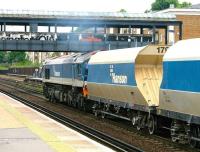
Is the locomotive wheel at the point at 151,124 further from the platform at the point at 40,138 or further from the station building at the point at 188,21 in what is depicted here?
the station building at the point at 188,21

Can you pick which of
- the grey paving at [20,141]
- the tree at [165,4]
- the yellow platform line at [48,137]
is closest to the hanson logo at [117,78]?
the yellow platform line at [48,137]

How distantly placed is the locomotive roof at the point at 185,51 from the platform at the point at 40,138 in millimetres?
3509

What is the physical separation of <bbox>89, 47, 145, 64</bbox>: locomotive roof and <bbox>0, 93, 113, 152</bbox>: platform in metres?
3.68

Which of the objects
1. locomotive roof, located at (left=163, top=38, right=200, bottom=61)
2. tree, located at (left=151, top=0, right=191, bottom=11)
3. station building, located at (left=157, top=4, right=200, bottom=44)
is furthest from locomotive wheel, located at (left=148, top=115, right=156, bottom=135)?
tree, located at (left=151, top=0, right=191, bottom=11)

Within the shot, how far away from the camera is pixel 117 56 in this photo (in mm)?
23766

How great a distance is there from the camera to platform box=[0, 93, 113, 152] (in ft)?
50.4

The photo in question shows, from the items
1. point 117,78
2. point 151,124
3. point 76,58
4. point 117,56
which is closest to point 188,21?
point 76,58

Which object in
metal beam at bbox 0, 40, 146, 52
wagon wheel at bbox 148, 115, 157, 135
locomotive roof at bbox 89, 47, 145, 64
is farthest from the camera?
metal beam at bbox 0, 40, 146, 52

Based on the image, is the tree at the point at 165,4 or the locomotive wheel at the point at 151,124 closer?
the locomotive wheel at the point at 151,124

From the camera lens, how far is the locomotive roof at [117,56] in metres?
21.3

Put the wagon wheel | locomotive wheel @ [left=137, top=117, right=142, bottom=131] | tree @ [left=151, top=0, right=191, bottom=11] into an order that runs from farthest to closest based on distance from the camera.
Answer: tree @ [left=151, top=0, right=191, bottom=11]
locomotive wheel @ [left=137, top=117, right=142, bottom=131]
the wagon wheel

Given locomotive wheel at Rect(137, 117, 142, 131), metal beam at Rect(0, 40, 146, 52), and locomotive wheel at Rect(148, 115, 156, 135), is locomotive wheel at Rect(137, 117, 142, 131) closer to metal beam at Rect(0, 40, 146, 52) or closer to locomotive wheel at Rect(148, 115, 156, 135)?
locomotive wheel at Rect(148, 115, 156, 135)

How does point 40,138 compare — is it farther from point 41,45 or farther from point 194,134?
point 41,45

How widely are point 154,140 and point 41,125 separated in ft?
19.1
